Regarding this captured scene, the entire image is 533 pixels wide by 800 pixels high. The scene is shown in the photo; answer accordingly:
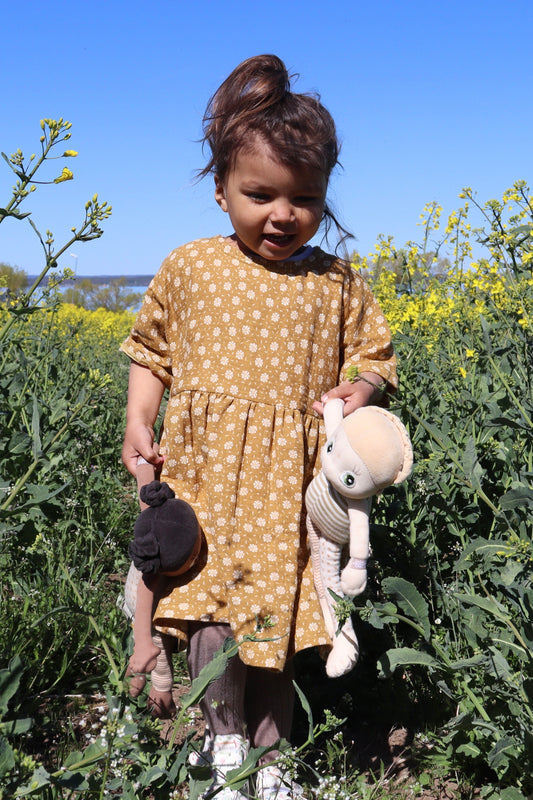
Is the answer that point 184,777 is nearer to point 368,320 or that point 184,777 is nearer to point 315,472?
point 315,472

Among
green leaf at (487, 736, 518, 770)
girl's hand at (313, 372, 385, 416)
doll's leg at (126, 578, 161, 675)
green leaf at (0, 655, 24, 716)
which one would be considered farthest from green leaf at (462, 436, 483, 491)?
green leaf at (0, 655, 24, 716)

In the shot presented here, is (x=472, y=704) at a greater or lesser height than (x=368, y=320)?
lesser

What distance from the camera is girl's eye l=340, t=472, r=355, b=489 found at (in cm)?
174

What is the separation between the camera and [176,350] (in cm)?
219

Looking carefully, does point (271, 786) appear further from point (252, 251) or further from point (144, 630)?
point (252, 251)

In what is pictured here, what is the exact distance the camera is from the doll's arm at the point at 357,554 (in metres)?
1.75

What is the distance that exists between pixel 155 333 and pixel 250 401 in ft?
1.16

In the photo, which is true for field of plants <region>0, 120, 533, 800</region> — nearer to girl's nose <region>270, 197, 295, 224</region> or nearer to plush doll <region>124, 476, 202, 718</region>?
plush doll <region>124, 476, 202, 718</region>

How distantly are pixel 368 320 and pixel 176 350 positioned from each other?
0.51 metres

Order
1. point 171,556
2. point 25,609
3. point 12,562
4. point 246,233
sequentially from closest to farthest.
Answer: point 171,556, point 246,233, point 25,609, point 12,562

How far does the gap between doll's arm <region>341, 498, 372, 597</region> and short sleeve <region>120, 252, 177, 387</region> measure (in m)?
0.70

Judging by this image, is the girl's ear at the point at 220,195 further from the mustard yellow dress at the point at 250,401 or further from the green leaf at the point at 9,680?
the green leaf at the point at 9,680

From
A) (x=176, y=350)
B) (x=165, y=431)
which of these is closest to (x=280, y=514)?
(x=165, y=431)

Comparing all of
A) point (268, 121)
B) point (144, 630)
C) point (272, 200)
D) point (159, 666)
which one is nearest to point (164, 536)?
point (144, 630)
